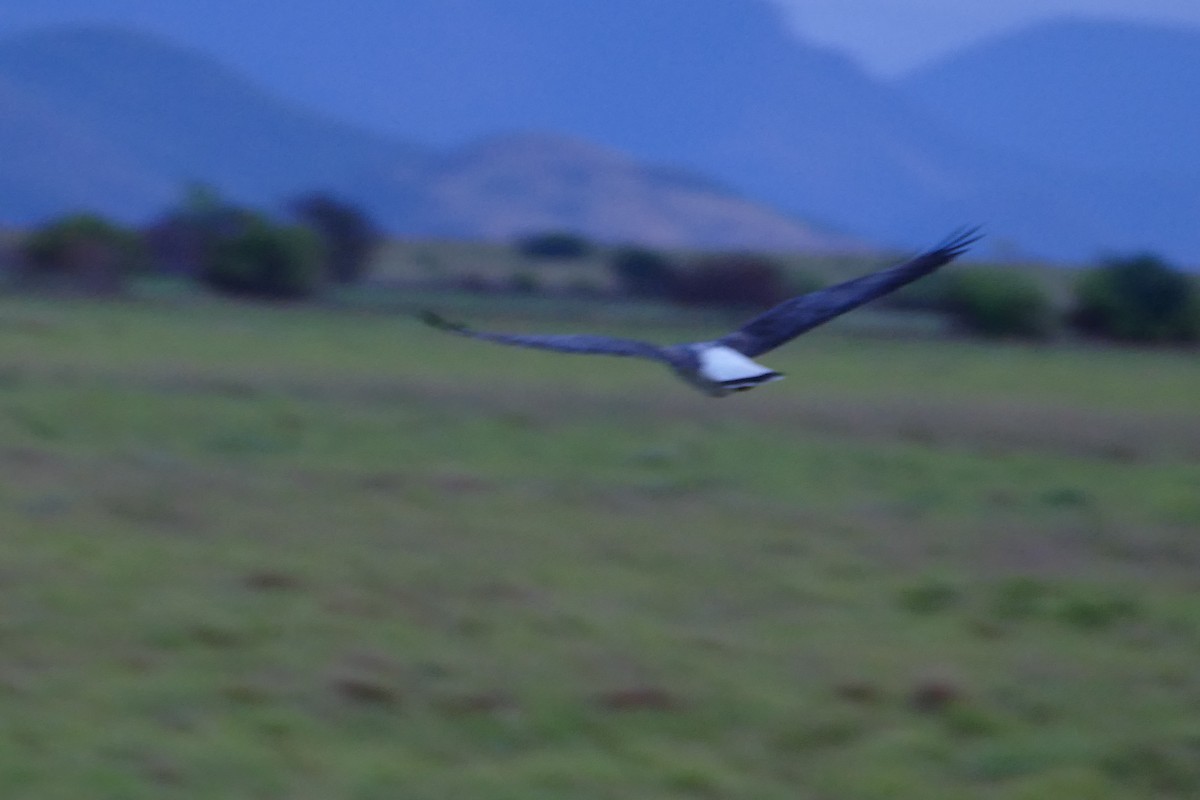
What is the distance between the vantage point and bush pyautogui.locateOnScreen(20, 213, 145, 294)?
3975 cm

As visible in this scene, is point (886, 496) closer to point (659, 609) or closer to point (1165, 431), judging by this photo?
point (659, 609)

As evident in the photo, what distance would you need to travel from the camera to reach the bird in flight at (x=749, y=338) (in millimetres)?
3525

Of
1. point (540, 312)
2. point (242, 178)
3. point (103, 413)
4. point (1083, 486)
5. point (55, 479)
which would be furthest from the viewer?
point (242, 178)

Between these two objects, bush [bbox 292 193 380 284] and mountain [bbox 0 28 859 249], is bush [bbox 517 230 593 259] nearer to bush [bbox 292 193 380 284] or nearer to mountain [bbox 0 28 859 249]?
bush [bbox 292 193 380 284]

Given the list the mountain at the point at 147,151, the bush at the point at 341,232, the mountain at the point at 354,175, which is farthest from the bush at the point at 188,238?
the mountain at the point at 147,151

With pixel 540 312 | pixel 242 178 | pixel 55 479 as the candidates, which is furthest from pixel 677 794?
pixel 242 178

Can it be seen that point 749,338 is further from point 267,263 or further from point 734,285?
point 267,263

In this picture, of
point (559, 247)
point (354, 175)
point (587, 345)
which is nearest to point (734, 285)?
point (559, 247)

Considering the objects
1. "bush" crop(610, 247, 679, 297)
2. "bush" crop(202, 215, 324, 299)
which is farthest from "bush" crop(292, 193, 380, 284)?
"bush" crop(610, 247, 679, 297)

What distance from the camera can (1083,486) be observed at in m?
16.5

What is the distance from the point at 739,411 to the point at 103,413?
7308 millimetres

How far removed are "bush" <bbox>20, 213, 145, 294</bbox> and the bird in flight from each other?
35.2 meters

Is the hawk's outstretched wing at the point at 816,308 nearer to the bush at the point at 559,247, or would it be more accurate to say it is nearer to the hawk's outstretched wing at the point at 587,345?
the hawk's outstretched wing at the point at 587,345

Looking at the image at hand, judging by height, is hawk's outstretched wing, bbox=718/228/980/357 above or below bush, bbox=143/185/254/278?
below
